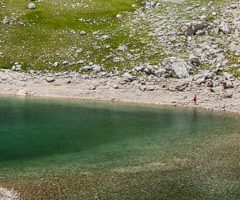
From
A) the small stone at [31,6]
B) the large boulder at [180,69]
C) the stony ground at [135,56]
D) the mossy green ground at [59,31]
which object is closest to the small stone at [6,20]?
the stony ground at [135,56]

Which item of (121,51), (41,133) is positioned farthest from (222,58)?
(41,133)

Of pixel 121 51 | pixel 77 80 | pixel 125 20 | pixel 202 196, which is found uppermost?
pixel 125 20

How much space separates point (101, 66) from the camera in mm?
80688

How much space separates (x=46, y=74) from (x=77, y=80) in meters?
6.31

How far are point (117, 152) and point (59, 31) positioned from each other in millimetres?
54784

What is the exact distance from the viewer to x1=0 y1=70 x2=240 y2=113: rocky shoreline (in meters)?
68.9

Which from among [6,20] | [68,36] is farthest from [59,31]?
[6,20]

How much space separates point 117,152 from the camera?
43312mm

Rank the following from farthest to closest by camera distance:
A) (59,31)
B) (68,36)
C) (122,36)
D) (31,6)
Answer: (31,6) → (59,31) → (68,36) → (122,36)

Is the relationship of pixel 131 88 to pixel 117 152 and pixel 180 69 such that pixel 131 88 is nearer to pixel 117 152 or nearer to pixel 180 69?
pixel 180 69

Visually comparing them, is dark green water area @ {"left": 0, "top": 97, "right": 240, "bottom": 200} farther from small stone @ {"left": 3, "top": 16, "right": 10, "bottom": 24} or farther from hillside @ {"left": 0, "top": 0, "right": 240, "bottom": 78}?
small stone @ {"left": 3, "top": 16, "right": 10, "bottom": 24}

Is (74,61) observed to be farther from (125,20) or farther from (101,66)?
(125,20)

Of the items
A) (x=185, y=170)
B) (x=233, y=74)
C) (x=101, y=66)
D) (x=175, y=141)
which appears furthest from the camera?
(x=101, y=66)

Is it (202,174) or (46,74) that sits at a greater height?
(46,74)
